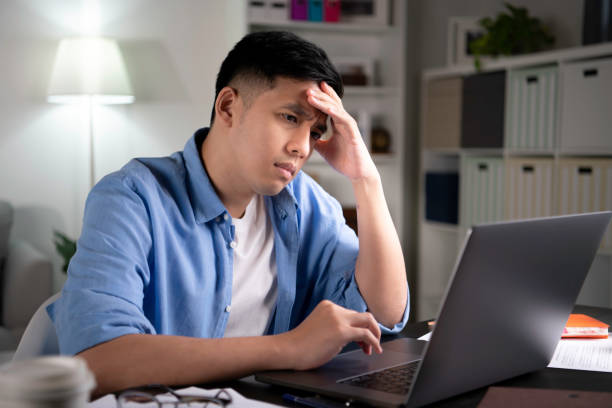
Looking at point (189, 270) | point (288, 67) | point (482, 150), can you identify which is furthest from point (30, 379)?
point (482, 150)

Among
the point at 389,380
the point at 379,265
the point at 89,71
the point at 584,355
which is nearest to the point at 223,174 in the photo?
the point at 379,265

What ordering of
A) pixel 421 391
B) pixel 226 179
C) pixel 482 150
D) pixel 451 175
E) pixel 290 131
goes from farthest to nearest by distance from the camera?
pixel 451 175 → pixel 482 150 → pixel 226 179 → pixel 290 131 → pixel 421 391

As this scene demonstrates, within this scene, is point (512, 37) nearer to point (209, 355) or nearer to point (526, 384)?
point (526, 384)

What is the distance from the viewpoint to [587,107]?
268 centimetres

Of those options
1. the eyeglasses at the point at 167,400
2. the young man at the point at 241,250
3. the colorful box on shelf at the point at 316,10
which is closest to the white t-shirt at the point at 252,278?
the young man at the point at 241,250

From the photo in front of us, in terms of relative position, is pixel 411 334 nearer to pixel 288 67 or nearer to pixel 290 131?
pixel 290 131

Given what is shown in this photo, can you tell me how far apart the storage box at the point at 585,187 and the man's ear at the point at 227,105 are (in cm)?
185

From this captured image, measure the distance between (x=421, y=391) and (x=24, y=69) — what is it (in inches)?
123

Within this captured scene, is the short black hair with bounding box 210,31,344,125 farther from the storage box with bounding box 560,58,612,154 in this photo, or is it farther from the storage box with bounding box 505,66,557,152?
the storage box with bounding box 505,66,557,152

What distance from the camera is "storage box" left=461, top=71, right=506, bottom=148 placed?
312 centimetres

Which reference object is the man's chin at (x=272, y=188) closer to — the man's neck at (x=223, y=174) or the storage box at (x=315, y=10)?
the man's neck at (x=223, y=174)

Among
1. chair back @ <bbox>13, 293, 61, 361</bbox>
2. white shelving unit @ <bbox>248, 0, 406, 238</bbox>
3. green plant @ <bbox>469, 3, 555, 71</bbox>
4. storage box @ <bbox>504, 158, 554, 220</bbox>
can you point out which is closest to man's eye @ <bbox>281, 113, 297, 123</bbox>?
chair back @ <bbox>13, 293, 61, 361</bbox>

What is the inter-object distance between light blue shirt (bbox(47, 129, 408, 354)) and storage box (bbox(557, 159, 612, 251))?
1.54 meters

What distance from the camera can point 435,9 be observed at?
3848mm
